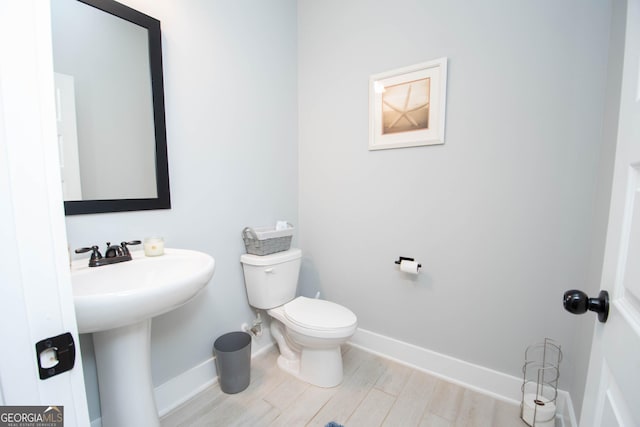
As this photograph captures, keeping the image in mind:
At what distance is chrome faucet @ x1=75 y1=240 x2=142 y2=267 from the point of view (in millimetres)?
1044

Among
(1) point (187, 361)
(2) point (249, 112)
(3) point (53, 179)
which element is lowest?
(1) point (187, 361)

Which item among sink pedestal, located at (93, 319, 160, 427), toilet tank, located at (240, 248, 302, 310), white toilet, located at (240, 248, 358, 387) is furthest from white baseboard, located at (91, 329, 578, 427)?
toilet tank, located at (240, 248, 302, 310)

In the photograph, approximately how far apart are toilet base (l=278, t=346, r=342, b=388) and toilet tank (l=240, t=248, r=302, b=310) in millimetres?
373

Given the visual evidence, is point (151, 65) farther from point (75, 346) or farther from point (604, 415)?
point (604, 415)

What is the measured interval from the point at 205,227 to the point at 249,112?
792 mm

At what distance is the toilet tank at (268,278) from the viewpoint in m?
1.65

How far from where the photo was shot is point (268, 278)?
1.67 meters

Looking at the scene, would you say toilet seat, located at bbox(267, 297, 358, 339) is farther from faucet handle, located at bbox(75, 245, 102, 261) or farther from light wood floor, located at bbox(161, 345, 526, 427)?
faucet handle, located at bbox(75, 245, 102, 261)

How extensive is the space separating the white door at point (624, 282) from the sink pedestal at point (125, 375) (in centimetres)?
136

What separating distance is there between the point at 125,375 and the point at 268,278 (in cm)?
80

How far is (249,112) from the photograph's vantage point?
1713mm

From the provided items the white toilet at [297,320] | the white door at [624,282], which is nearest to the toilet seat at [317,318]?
the white toilet at [297,320]

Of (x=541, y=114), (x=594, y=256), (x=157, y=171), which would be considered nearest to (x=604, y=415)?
(x=594, y=256)

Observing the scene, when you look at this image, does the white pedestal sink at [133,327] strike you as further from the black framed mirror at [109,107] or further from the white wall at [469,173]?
the white wall at [469,173]
